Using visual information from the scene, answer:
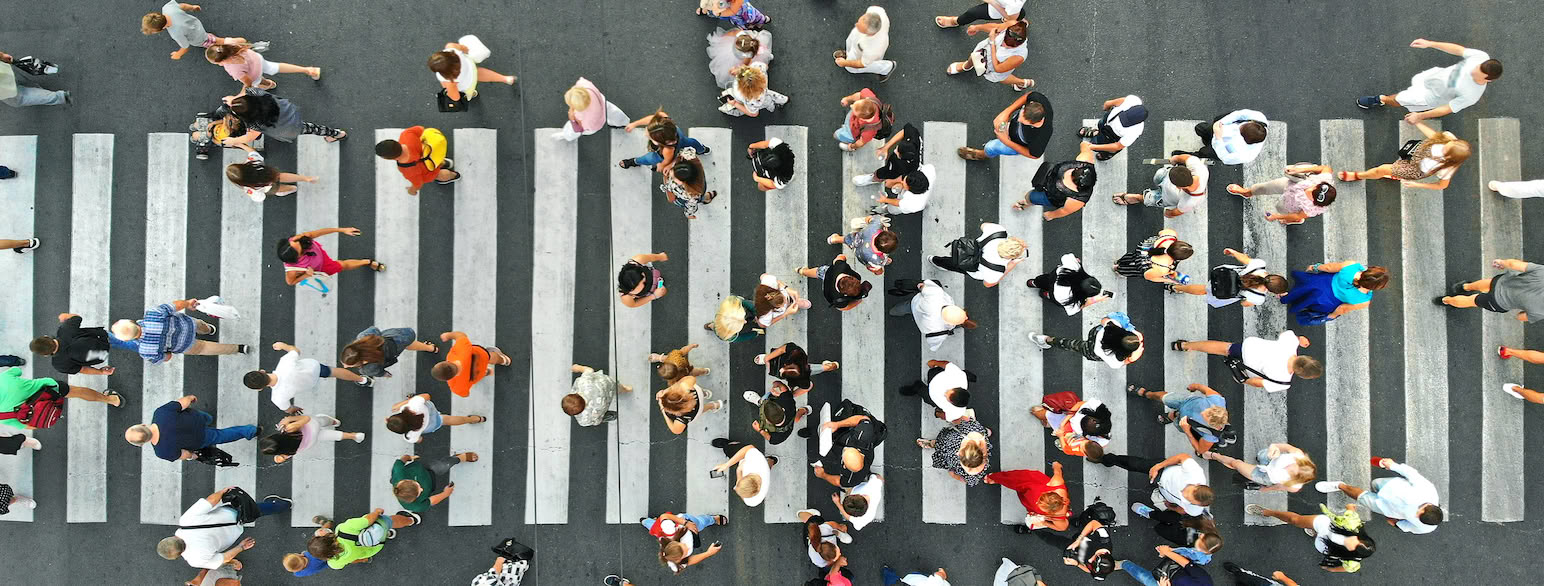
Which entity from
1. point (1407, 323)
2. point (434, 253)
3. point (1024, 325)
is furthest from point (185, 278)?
point (1407, 323)

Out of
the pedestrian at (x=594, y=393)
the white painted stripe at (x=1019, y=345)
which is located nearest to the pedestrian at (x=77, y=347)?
the pedestrian at (x=594, y=393)

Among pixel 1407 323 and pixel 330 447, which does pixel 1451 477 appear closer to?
pixel 1407 323

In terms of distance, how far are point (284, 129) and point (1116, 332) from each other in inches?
312

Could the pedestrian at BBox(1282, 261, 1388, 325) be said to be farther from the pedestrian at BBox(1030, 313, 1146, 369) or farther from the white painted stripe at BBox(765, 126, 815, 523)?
the white painted stripe at BBox(765, 126, 815, 523)

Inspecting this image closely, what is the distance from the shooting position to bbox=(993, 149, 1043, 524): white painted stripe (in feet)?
24.5

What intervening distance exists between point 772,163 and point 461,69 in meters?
2.96

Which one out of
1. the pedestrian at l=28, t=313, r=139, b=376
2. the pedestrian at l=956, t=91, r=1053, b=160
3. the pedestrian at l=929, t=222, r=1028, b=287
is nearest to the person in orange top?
the pedestrian at l=28, t=313, r=139, b=376

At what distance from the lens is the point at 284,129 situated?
6.66 metres

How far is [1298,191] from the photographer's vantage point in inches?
273

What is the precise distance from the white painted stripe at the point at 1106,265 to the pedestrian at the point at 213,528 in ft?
27.4

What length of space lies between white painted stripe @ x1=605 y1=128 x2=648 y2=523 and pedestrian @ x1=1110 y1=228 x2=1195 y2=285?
14.9 feet

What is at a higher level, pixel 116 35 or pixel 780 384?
pixel 116 35

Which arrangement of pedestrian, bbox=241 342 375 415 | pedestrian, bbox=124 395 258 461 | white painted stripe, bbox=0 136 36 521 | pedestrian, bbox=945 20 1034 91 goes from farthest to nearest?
white painted stripe, bbox=0 136 36 521 → pedestrian, bbox=945 20 1034 91 → pedestrian, bbox=124 395 258 461 → pedestrian, bbox=241 342 375 415

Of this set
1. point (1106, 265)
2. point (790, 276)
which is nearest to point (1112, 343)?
point (1106, 265)
